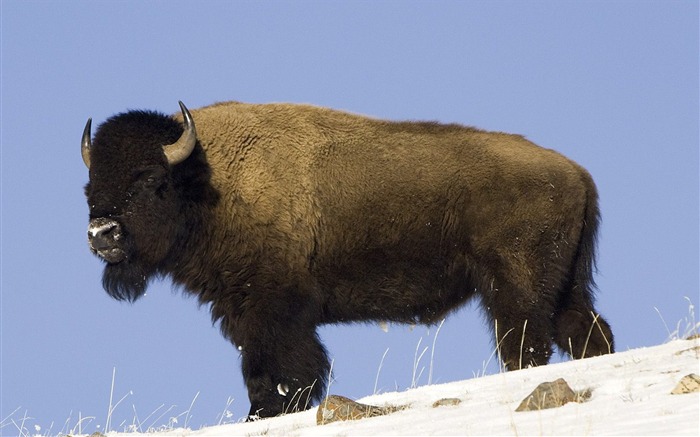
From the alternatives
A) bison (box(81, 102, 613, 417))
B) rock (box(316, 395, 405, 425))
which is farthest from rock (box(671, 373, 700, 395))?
bison (box(81, 102, 613, 417))

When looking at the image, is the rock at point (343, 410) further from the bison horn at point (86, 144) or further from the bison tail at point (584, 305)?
the bison horn at point (86, 144)

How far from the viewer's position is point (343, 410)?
6105mm

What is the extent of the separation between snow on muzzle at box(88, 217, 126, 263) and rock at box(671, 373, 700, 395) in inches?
212

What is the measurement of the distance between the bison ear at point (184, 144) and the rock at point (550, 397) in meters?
4.89

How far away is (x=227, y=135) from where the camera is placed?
9.65 meters

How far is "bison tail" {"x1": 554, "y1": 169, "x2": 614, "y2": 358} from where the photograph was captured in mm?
9094

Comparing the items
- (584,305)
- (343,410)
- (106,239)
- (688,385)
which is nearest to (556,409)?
(688,385)

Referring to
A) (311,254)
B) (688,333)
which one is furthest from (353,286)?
(688,333)

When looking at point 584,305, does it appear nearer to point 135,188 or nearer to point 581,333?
point 581,333

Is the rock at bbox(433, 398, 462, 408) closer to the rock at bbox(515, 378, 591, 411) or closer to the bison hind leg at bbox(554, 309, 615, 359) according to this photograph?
the rock at bbox(515, 378, 591, 411)

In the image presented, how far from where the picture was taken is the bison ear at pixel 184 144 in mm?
9297

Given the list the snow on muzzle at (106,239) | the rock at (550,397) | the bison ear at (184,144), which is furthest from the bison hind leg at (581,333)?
the snow on muzzle at (106,239)

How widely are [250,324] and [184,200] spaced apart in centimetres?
150

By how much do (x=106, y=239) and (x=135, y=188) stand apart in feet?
1.96
